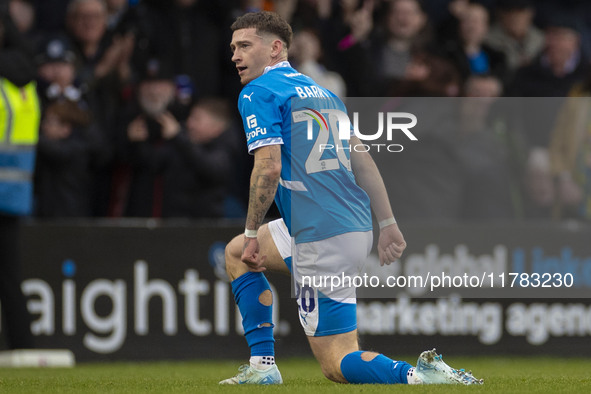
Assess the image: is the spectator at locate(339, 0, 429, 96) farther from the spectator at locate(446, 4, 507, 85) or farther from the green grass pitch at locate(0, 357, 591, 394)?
the green grass pitch at locate(0, 357, 591, 394)

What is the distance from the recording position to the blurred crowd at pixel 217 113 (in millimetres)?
9312

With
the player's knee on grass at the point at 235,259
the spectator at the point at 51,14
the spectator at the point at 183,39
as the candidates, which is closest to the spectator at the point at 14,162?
the spectator at the point at 51,14

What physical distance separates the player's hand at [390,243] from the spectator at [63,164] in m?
4.08

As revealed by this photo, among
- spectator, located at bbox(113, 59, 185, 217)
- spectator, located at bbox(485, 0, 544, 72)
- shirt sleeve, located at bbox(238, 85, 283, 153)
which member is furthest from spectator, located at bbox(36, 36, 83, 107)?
spectator, located at bbox(485, 0, 544, 72)

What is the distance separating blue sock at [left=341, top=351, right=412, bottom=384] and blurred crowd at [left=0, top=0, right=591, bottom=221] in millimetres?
3343

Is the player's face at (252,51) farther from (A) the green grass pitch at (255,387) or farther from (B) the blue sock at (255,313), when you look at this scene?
(A) the green grass pitch at (255,387)

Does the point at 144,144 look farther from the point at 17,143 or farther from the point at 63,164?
the point at 17,143

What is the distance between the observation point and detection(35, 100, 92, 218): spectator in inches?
360

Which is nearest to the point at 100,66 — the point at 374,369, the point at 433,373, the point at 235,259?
the point at 235,259

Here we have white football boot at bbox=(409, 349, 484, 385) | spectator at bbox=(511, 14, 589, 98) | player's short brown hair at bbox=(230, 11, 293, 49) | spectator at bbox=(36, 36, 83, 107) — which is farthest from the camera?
spectator at bbox=(511, 14, 589, 98)

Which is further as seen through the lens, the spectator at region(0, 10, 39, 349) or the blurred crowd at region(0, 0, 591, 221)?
the blurred crowd at region(0, 0, 591, 221)

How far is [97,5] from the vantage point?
32.1 feet

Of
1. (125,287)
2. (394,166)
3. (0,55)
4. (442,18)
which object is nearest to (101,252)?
(125,287)

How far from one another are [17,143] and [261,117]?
11.1 ft
